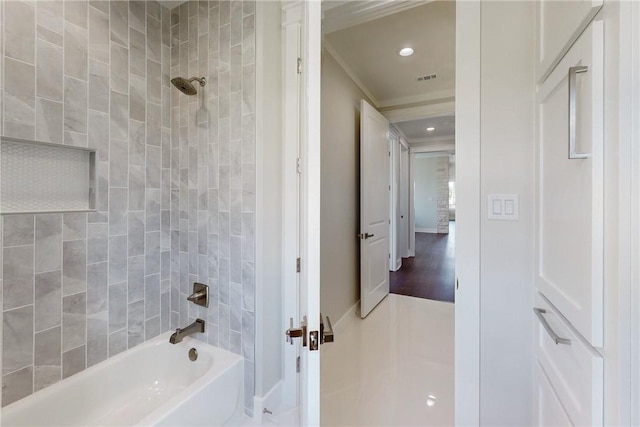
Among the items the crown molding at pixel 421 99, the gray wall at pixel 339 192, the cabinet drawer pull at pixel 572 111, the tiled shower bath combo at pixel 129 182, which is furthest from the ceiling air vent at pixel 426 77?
the cabinet drawer pull at pixel 572 111

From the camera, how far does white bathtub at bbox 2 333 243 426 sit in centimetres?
118

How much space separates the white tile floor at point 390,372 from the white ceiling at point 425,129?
10.2ft

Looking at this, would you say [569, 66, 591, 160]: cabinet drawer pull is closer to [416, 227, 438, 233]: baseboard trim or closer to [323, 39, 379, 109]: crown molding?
[323, 39, 379, 109]: crown molding

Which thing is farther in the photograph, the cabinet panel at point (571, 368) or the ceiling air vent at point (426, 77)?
the ceiling air vent at point (426, 77)

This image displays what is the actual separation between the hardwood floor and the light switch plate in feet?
8.67

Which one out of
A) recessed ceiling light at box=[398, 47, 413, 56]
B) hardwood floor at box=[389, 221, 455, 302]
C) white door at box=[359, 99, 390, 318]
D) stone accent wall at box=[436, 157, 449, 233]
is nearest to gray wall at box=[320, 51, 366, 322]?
white door at box=[359, 99, 390, 318]

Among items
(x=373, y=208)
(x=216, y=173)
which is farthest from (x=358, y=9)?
(x=373, y=208)

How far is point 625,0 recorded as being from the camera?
0.56 meters

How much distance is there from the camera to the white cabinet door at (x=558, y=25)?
0.68 metres

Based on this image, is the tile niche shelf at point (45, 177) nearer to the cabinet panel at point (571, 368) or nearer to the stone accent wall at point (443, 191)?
the cabinet panel at point (571, 368)

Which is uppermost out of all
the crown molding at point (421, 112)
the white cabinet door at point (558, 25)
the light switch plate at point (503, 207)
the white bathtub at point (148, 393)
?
the crown molding at point (421, 112)

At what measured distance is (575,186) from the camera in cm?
75

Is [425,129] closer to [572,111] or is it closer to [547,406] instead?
[572,111]

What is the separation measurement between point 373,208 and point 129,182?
2.26m
